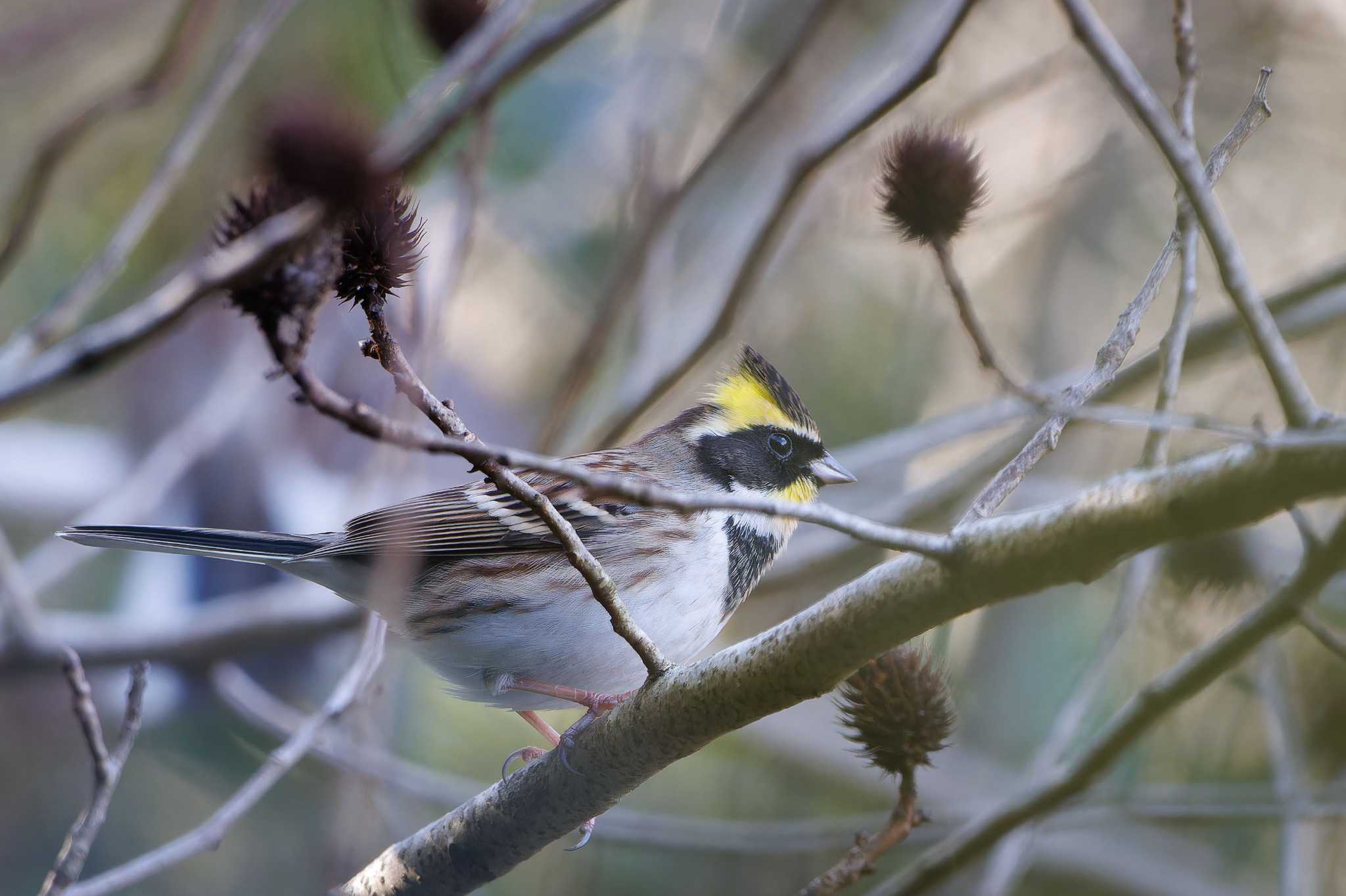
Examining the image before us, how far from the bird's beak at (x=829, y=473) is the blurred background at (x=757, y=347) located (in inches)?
48.7

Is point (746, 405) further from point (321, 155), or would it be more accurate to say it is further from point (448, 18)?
point (321, 155)

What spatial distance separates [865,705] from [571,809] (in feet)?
2.40

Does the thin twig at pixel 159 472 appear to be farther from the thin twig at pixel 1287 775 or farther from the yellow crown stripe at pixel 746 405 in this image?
the thin twig at pixel 1287 775

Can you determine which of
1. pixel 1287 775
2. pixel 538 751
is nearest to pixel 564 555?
pixel 538 751

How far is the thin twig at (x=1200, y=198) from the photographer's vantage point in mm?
1937

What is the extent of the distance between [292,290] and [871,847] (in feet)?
5.49

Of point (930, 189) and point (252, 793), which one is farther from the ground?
point (930, 189)

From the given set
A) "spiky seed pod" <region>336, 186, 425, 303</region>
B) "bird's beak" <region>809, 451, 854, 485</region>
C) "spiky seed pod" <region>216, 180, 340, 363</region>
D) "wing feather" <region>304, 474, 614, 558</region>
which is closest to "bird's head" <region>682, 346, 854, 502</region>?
"bird's beak" <region>809, 451, 854, 485</region>

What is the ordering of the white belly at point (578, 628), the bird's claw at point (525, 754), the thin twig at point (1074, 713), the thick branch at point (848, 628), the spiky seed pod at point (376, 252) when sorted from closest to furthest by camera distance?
1. the thick branch at point (848, 628)
2. the spiky seed pod at point (376, 252)
3. the bird's claw at point (525, 754)
4. the white belly at point (578, 628)
5. the thin twig at point (1074, 713)

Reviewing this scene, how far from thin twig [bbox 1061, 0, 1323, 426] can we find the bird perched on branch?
156 centimetres

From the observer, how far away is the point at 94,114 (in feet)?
8.60

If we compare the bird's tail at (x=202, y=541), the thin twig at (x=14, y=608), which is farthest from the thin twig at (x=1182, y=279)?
the thin twig at (x=14, y=608)

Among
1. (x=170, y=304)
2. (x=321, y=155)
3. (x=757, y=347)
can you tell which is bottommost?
(x=170, y=304)

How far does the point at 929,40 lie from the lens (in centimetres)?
323
